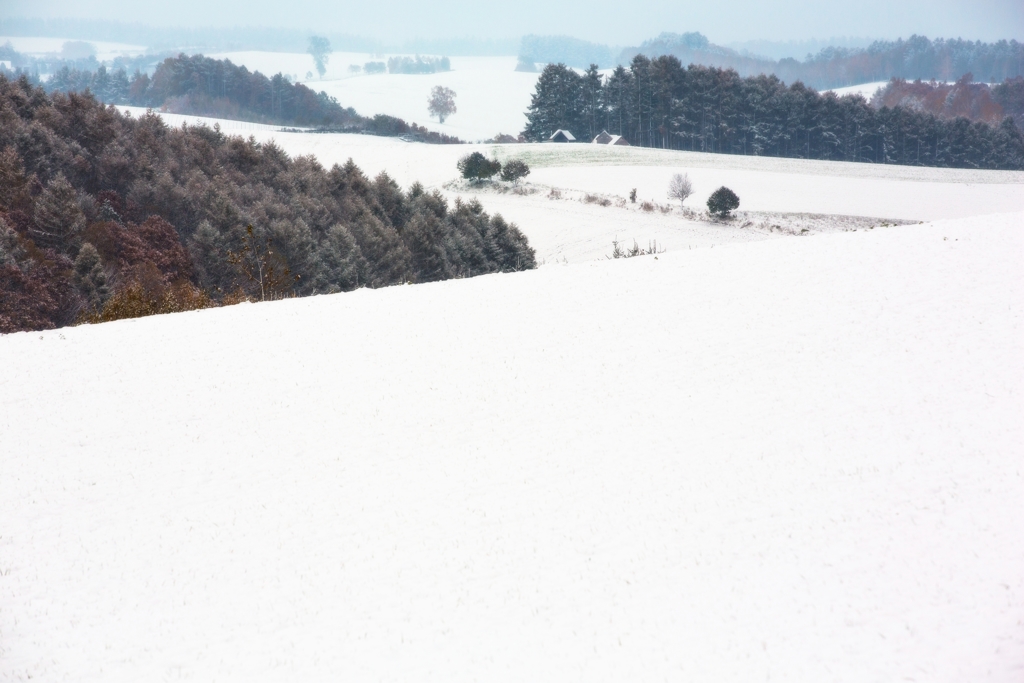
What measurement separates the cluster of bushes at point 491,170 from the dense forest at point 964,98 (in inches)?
2767

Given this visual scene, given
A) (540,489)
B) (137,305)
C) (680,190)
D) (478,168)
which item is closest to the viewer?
(540,489)

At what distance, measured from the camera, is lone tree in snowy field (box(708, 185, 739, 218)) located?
62500mm

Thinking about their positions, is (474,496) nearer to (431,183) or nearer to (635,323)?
(635,323)

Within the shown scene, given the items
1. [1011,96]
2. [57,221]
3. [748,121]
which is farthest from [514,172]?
[1011,96]

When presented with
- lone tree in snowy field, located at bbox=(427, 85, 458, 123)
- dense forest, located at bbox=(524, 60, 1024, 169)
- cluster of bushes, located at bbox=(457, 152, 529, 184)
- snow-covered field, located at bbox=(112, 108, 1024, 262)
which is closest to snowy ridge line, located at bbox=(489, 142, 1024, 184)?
snow-covered field, located at bbox=(112, 108, 1024, 262)

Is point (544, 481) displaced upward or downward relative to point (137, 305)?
downward

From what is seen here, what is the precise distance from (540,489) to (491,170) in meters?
72.8

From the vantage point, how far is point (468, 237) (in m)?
50.6

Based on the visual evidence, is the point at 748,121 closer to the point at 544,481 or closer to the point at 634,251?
the point at 634,251

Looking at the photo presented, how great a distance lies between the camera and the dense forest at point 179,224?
1204 inches

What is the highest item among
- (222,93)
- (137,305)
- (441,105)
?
(222,93)

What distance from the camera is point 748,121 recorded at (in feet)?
387

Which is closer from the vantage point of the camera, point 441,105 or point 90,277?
point 90,277

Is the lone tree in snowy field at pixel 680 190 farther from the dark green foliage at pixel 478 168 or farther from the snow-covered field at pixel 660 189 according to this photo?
the dark green foliage at pixel 478 168
